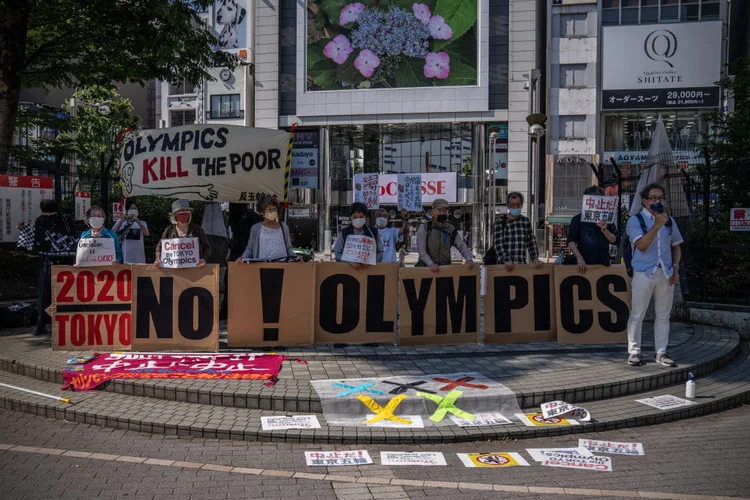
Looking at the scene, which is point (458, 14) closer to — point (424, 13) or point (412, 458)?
point (424, 13)

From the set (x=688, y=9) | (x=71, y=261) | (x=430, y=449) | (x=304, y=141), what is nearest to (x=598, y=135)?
(x=688, y=9)

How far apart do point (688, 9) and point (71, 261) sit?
43.7 meters

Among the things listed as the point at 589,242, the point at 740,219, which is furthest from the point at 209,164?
the point at 740,219

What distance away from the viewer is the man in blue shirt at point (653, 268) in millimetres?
7887

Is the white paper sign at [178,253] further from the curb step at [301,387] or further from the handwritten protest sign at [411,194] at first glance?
the handwritten protest sign at [411,194]

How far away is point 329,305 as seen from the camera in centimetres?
890

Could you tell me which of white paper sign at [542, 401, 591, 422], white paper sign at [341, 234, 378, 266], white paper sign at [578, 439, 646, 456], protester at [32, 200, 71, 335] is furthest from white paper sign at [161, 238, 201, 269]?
white paper sign at [578, 439, 646, 456]

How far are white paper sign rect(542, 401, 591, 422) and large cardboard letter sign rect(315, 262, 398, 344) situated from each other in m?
2.90

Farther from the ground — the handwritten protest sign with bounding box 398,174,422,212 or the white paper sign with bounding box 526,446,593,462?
the handwritten protest sign with bounding box 398,174,422,212

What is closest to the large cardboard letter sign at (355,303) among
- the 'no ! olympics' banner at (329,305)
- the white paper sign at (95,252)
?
the 'no ! olympics' banner at (329,305)

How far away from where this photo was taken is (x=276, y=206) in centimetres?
912

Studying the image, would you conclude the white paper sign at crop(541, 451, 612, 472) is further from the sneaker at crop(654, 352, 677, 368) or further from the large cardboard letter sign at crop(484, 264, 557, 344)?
the large cardboard letter sign at crop(484, 264, 557, 344)

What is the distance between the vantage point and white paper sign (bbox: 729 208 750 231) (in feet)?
37.5

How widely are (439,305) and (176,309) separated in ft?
11.3
